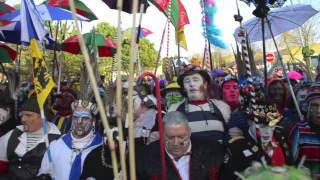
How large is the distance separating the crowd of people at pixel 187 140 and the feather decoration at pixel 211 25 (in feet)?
7.55

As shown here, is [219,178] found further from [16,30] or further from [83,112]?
[16,30]

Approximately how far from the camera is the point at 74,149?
369 centimetres

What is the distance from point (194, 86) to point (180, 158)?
50.7 inches

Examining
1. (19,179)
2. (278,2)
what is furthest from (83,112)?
(278,2)

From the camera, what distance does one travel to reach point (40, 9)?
7746mm

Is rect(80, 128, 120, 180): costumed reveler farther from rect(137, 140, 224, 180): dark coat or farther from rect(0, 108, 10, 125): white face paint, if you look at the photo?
rect(0, 108, 10, 125): white face paint

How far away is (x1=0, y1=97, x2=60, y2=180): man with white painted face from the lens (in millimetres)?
3900

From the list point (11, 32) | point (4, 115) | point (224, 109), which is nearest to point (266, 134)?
point (224, 109)

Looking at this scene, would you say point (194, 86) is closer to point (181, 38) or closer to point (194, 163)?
point (194, 163)

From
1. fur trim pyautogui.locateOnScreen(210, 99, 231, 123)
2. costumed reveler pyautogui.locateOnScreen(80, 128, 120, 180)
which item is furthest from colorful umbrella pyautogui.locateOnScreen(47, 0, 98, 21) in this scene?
costumed reveler pyautogui.locateOnScreen(80, 128, 120, 180)

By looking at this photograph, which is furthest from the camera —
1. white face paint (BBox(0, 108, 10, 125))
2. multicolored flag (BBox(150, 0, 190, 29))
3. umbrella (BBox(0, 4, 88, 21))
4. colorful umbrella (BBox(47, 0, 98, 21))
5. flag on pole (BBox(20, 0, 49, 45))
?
colorful umbrella (BBox(47, 0, 98, 21))

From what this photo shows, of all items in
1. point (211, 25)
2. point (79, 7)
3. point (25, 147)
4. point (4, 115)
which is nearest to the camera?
point (25, 147)

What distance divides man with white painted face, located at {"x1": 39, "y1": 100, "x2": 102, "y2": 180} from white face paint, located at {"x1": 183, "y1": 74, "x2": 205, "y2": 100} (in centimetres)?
108

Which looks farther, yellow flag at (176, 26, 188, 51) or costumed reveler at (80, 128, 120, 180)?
yellow flag at (176, 26, 188, 51)
